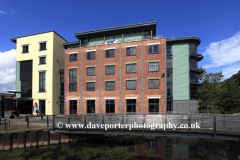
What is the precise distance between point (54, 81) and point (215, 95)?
3824cm

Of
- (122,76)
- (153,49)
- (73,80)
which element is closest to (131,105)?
(122,76)

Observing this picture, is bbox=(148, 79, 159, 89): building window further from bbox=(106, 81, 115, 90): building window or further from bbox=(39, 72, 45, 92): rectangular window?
bbox=(39, 72, 45, 92): rectangular window

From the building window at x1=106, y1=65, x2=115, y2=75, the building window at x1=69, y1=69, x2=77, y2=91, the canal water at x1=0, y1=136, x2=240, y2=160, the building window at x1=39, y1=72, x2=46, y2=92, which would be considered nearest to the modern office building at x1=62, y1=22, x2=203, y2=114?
the building window at x1=106, y1=65, x2=115, y2=75

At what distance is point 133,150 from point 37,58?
93.9ft

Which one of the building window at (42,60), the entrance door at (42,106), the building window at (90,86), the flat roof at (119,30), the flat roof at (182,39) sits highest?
the flat roof at (119,30)

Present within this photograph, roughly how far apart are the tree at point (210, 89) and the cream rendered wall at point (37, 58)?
3664 centimetres

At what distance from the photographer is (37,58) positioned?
104 feet

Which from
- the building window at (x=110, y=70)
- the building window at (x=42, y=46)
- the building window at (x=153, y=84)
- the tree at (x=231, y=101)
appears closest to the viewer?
the building window at (x=153, y=84)

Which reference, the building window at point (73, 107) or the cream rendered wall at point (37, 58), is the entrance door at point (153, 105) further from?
A: the cream rendered wall at point (37, 58)

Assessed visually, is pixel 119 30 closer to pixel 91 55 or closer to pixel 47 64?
pixel 91 55

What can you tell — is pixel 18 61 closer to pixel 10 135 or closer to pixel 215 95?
pixel 10 135

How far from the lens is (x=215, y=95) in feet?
119

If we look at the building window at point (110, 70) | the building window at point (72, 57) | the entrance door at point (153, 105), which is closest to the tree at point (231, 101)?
the entrance door at point (153, 105)

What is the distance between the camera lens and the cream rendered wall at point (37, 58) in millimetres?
30144
